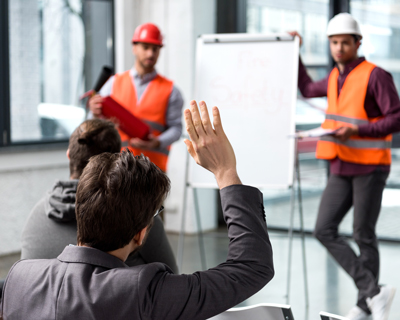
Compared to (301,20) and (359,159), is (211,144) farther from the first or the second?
(301,20)

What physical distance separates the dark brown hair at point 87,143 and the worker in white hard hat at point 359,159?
4.52 ft

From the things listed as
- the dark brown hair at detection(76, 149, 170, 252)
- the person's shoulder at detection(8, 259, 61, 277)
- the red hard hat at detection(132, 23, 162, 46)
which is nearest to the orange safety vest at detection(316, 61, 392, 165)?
the red hard hat at detection(132, 23, 162, 46)

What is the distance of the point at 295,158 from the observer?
127 inches

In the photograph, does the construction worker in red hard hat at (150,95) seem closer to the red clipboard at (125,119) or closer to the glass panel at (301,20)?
the red clipboard at (125,119)

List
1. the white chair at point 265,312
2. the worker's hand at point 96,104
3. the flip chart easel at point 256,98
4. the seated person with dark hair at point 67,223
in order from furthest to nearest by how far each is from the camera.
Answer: the flip chart easel at point 256,98 → the worker's hand at point 96,104 → the seated person with dark hair at point 67,223 → the white chair at point 265,312

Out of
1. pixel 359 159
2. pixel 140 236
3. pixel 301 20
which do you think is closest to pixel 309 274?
pixel 359 159

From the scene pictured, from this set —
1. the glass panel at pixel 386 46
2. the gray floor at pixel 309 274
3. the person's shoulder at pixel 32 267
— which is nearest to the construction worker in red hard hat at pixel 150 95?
the gray floor at pixel 309 274

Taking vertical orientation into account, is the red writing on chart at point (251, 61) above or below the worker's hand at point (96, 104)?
above

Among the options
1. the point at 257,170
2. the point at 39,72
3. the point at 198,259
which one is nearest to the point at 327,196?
the point at 257,170

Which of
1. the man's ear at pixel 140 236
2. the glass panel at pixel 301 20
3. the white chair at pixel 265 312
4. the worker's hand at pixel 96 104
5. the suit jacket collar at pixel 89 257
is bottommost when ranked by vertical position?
the white chair at pixel 265 312

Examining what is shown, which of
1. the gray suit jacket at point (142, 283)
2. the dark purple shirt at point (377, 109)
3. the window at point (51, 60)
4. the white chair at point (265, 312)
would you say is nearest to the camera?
the gray suit jacket at point (142, 283)

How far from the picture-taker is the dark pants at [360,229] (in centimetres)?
277

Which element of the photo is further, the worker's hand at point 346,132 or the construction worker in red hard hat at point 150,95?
the construction worker in red hard hat at point 150,95

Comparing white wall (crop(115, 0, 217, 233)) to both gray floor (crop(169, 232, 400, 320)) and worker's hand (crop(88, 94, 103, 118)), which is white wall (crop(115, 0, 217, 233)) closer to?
gray floor (crop(169, 232, 400, 320))
